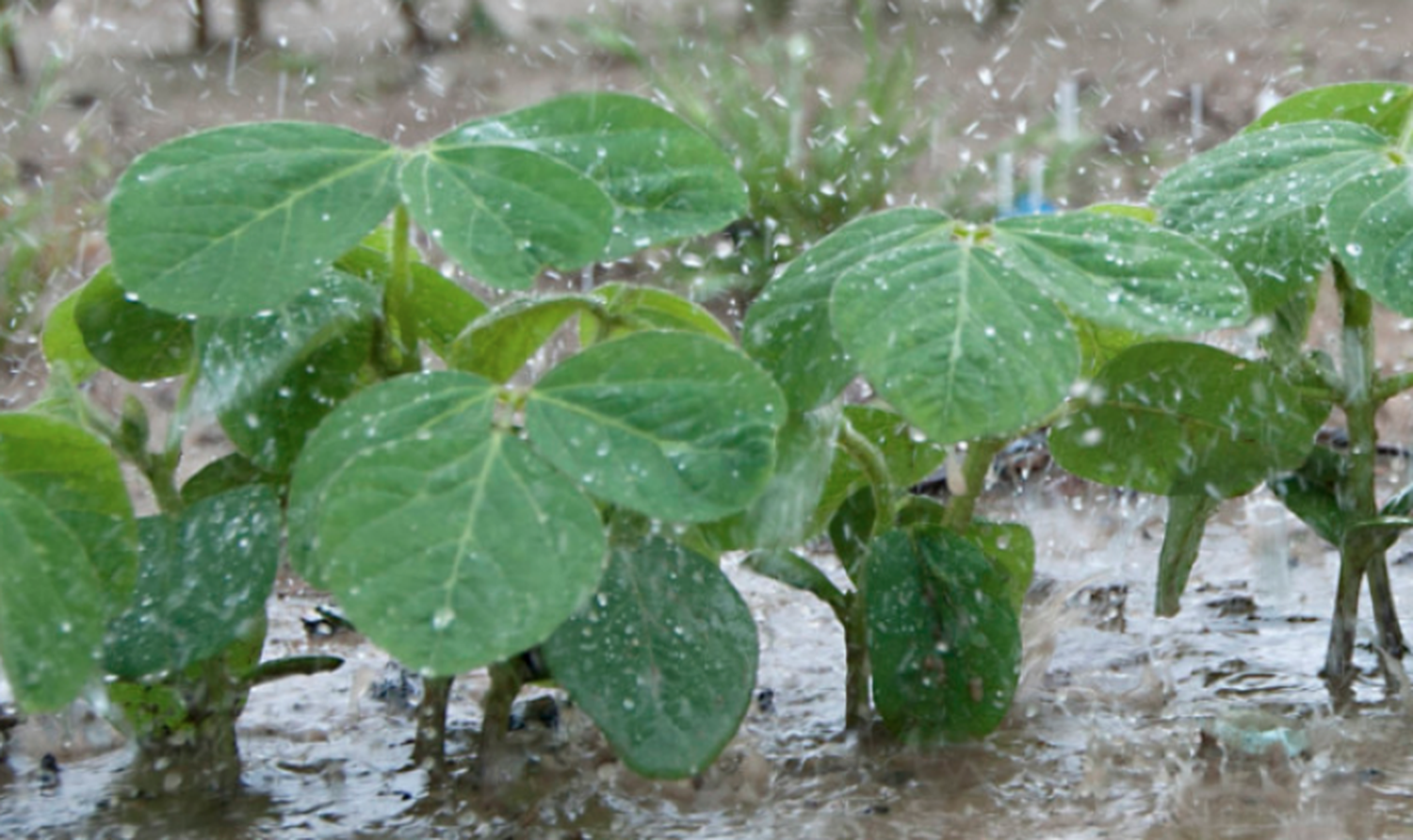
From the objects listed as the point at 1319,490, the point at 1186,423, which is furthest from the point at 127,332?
the point at 1319,490

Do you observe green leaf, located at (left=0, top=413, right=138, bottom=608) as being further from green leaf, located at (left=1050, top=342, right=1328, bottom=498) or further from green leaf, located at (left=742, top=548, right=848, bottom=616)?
green leaf, located at (left=1050, top=342, right=1328, bottom=498)

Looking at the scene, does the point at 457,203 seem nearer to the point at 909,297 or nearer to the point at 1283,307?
the point at 909,297

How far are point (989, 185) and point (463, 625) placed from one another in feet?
11.6

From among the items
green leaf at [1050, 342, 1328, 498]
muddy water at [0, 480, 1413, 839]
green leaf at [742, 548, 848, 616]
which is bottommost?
muddy water at [0, 480, 1413, 839]

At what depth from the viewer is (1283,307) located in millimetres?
1154

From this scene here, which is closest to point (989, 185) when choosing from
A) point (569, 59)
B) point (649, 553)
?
point (569, 59)

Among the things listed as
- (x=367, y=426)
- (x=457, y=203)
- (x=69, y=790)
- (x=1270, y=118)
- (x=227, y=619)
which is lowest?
(x=69, y=790)

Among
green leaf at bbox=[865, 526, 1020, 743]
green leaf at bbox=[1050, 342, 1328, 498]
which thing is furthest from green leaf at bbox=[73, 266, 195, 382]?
green leaf at bbox=[1050, 342, 1328, 498]

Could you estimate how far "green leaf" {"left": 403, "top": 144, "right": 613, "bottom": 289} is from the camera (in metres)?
0.92

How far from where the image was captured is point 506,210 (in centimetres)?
95

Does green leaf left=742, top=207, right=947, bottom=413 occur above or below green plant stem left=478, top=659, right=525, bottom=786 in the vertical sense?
above

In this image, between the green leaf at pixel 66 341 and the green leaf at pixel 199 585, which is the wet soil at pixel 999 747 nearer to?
the green leaf at pixel 199 585

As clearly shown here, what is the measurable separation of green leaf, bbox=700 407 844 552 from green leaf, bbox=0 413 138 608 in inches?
14.1

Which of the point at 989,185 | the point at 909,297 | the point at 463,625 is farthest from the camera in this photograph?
the point at 989,185
